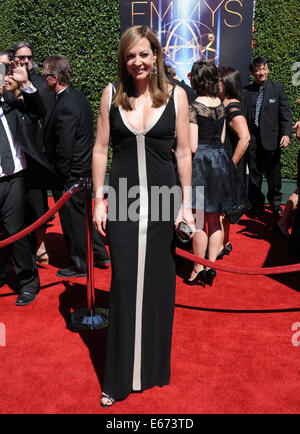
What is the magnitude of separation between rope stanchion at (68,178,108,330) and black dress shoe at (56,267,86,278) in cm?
92

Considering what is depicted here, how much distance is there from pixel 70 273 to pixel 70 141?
128 centimetres

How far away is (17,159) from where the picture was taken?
3.87 m

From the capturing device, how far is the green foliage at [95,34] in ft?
24.5

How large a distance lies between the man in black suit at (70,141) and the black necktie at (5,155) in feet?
2.18

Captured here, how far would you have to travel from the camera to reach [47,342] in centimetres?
339

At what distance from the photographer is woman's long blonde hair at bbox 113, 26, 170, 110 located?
243 cm

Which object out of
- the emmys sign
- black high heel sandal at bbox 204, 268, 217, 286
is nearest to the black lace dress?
black high heel sandal at bbox 204, 268, 217, 286

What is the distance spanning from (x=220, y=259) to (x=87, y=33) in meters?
4.81

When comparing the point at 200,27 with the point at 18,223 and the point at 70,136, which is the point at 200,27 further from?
the point at 18,223

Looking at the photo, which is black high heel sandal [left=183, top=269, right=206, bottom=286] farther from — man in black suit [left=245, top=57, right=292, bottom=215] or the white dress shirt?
man in black suit [left=245, top=57, right=292, bottom=215]

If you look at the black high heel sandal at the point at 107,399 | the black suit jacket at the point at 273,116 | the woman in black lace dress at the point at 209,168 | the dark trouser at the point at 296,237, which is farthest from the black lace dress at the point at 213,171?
the black suit jacket at the point at 273,116

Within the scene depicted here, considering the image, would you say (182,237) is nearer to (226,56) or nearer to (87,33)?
(226,56)

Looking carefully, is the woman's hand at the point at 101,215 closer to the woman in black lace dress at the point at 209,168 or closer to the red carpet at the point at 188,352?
the red carpet at the point at 188,352
